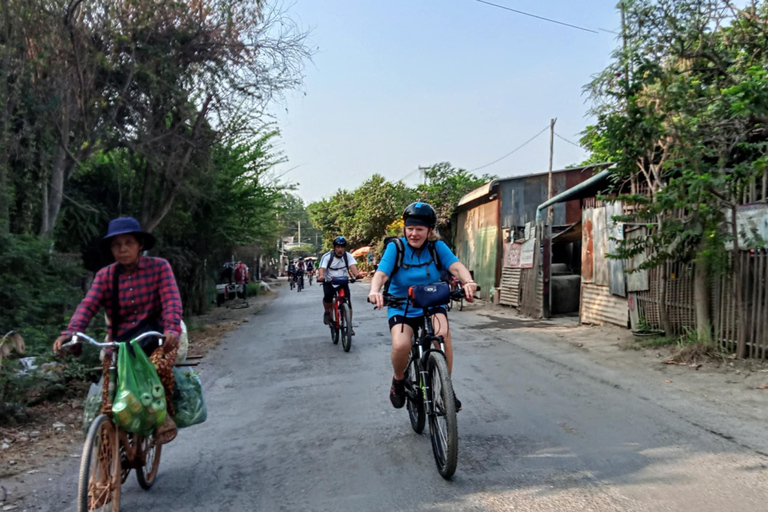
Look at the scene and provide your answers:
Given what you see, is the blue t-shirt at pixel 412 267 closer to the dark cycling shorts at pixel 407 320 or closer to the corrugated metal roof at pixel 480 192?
the dark cycling shorts at pixel 407 320

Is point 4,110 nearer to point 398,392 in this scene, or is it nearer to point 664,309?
point 398,392

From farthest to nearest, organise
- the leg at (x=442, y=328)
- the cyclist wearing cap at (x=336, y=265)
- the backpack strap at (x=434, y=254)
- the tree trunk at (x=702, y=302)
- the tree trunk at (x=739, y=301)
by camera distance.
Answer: the cyclist wearing cap at (x=336, y=265)
the tree trunk at (x=702, y=302)
the tree trunk at (x=739, y=301)
the backpack strap at (x=434, y=254)
the leg at (x=442, y=328)

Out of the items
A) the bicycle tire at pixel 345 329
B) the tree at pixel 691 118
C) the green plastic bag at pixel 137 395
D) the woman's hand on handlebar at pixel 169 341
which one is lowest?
the bicycle tire at pixel 345 329

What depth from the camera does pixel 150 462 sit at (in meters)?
4.27

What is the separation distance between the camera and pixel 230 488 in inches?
168

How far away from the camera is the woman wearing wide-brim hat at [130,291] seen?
161 inches

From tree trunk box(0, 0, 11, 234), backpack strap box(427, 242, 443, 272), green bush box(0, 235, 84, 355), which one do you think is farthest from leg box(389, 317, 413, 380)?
tree trunk box(0, 0, 11, 234)

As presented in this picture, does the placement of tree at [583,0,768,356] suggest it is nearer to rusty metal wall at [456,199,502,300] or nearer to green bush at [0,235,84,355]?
green bush at [0,235,84,355]

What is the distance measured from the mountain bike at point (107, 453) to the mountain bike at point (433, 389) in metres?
1.80

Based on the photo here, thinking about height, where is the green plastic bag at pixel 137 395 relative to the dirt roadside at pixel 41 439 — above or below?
above

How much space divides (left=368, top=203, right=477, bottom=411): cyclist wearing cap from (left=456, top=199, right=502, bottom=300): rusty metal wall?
1603cm

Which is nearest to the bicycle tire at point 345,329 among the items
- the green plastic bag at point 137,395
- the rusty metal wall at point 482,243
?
the green plastic bag at point 137,395

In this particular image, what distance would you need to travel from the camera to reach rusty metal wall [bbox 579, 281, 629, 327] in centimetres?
1186

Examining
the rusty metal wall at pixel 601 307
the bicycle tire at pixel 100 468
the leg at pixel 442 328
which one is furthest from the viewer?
the rusty metal wall at pixel 601 307
